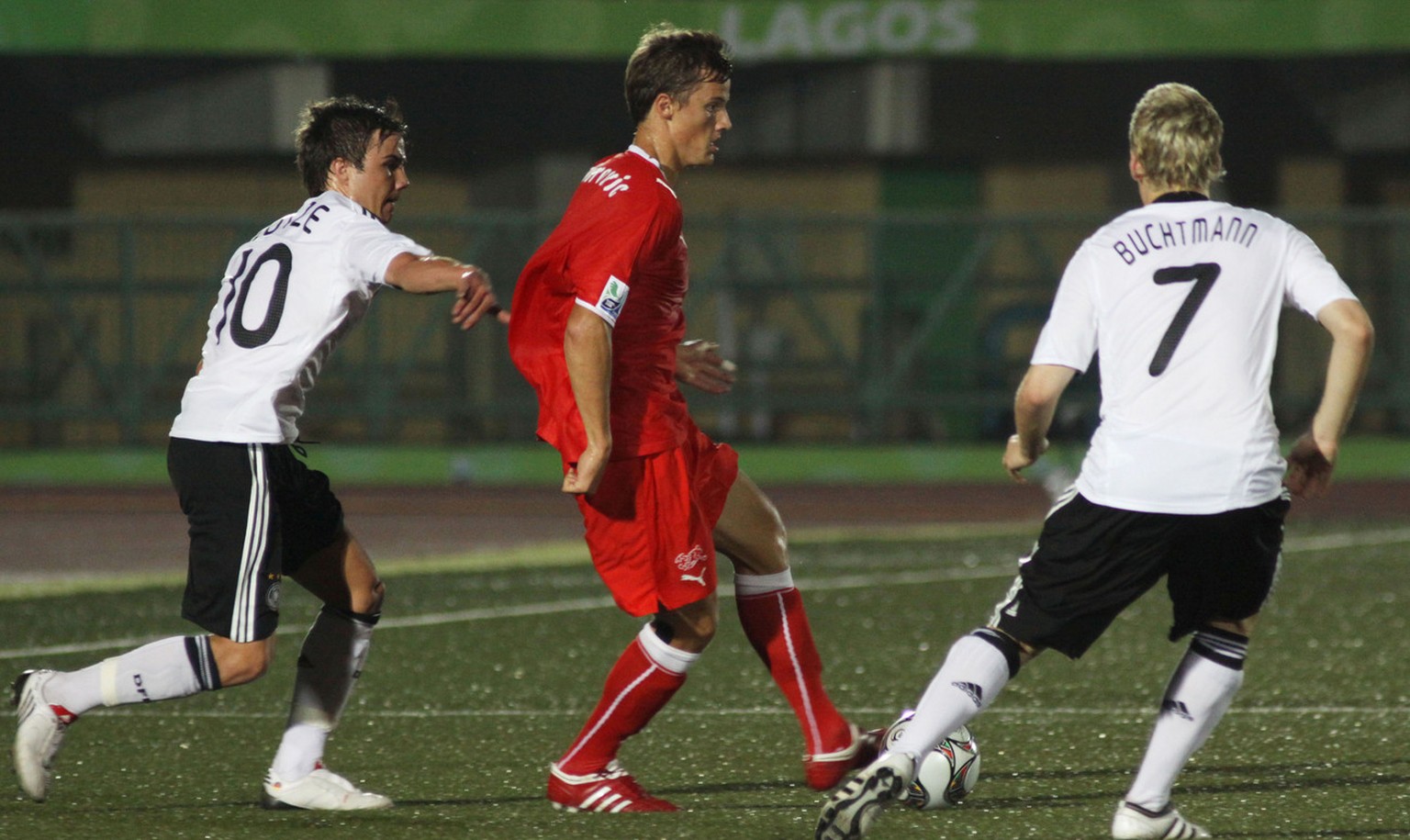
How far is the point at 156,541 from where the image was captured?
1284cm

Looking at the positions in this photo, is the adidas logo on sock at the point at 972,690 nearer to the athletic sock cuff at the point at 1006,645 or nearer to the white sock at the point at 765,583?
the athletic sock cuff at the point at 1006,645

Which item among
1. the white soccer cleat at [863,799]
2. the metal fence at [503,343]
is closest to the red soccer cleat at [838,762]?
the white soccer cleat at [863,799]

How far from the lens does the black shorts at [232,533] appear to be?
4938mm

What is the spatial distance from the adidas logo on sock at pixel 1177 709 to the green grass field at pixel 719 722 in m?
0.35

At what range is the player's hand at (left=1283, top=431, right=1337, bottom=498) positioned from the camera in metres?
4.56

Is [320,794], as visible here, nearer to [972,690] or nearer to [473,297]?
[473,297]

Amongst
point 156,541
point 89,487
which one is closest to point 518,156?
point 89,487

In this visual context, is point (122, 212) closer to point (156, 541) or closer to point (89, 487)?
point (89, 487)

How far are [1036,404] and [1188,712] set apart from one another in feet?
2.55

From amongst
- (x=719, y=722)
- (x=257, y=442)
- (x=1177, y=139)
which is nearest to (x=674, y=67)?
(x=1177, y=139)

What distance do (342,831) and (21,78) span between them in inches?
580

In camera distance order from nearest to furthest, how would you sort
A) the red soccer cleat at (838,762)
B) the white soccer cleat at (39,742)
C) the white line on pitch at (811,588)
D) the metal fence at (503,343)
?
the white soccer cleat at (39,742) < the red soccer cleat at (838,762) < the white line on pitch at (811,588) < the metal fence at (503,343)

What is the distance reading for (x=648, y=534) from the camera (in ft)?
16.4

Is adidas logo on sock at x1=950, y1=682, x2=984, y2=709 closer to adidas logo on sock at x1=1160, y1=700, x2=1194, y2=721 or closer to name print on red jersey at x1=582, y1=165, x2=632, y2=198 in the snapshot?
adidas logo on sock at x1=1160, y1=700, x2=1194, y2=721
